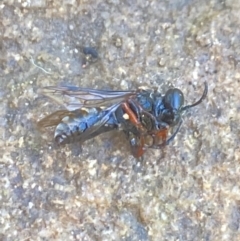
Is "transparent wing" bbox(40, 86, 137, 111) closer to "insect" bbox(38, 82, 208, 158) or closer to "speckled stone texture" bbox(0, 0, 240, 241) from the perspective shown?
"insect" bbox(38, 82, 208, 158)

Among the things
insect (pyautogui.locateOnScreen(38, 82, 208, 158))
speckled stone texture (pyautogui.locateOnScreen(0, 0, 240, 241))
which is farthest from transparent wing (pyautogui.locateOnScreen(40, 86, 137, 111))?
speckled stone texture (pyautogui.locateOnScreen(0, 0, 240, 241))

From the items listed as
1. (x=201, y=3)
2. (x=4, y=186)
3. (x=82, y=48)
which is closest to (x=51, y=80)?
(x=82, y=48)

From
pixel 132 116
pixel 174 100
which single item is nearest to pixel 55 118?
pixel 132 116

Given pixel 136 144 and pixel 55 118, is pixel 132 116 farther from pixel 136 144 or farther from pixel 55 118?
pixel 55 118

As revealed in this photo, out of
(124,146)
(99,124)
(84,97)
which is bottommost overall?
(124,146)

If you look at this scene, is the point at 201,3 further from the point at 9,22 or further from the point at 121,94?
the point at 9,22

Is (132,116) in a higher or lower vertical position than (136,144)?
higher

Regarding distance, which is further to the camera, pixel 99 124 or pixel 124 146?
pixel 124 146

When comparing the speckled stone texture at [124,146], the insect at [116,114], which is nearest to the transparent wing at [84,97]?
the insect at [116,114]
